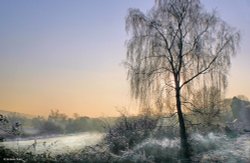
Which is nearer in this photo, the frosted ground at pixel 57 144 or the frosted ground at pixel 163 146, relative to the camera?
the frosted ground at pixel 163 146

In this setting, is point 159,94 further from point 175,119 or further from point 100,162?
point 100,162

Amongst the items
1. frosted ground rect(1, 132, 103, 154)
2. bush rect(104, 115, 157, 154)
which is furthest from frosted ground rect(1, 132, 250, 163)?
bush rect(104, 115, 157, 154)

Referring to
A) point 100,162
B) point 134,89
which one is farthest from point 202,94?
point 100,162

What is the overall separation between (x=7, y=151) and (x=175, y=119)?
8090 millimetres

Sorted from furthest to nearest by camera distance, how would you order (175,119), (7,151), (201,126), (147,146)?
(201,126) → (175,119) → (147,146) → (7,151)

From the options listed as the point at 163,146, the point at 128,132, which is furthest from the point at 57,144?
the point at 163,146

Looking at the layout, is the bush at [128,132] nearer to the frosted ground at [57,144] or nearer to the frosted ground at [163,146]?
the frosted ground at [163,146]

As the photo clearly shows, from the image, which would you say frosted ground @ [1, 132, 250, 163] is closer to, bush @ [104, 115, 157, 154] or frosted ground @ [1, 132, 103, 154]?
frosted ground @ [1, 132, 103, 154]

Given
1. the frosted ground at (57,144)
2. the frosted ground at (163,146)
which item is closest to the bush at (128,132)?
the frosted ground at (163,146)

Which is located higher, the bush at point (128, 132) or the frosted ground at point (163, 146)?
the bush at point (128, 132)

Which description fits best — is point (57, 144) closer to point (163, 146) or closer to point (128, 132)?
point (128, 132)

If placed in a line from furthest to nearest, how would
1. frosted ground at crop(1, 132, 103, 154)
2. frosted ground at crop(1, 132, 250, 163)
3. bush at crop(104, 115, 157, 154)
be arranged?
bush at crop(104, 115, 157, 154) → frosted ground at crop(1, 132, 103, 154) → frosted ground at crop(1, 132, 250, 163)

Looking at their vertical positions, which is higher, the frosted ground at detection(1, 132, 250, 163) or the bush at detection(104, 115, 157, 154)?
the bush at detection(104, 115, 157, 154)

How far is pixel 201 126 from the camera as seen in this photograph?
2564cm
